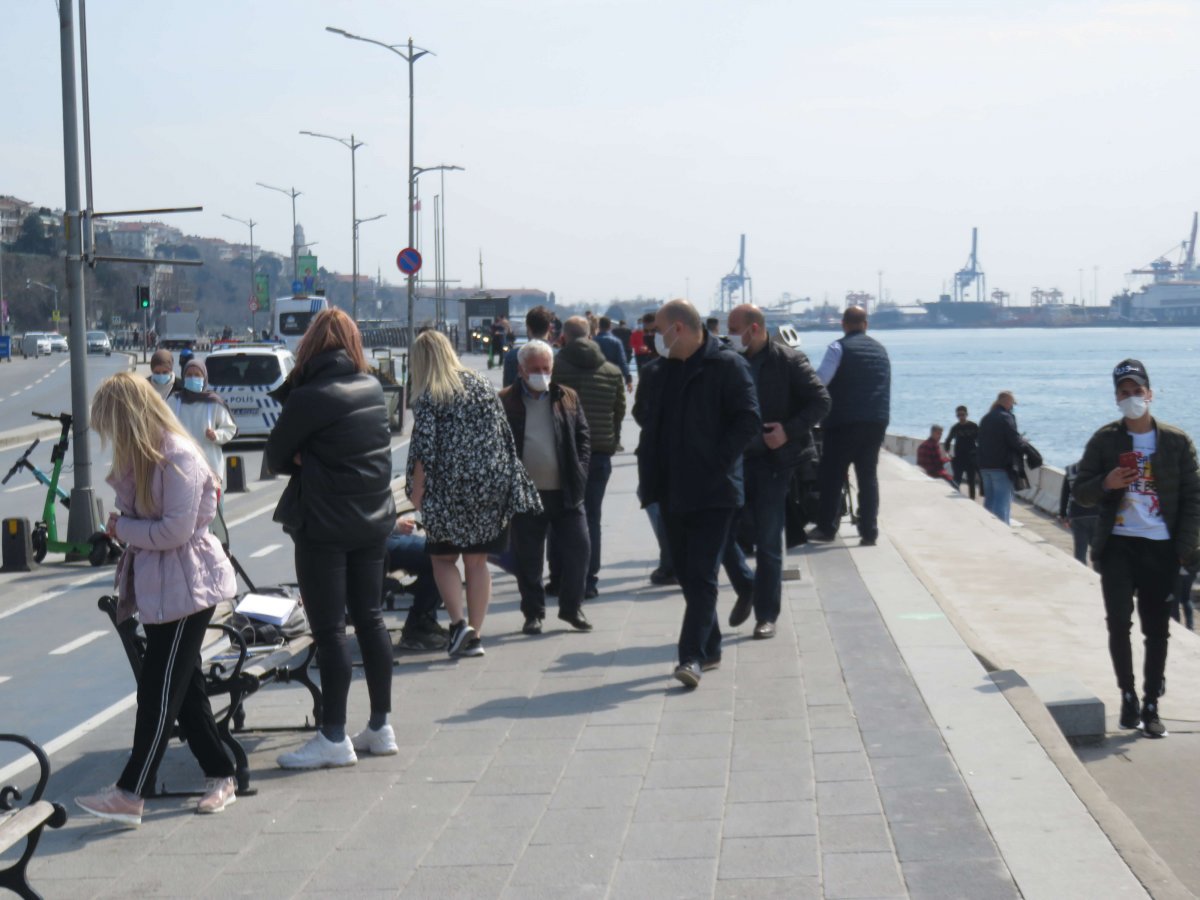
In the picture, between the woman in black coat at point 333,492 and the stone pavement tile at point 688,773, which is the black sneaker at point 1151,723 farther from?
the woman in black coat at point 333,492

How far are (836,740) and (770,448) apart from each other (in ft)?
8.44

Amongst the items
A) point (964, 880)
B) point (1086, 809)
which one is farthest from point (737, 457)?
point (964, 880)

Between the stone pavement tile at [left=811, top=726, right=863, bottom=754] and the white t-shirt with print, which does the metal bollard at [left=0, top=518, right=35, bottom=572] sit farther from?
the white t-shirt with print

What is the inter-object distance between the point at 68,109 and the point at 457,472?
8.57m

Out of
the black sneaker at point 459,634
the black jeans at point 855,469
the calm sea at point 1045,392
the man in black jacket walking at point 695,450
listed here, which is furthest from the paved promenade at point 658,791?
the calm sea at point 1045,392

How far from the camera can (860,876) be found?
455 cm

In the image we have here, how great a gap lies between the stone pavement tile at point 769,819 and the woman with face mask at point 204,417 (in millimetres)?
7604

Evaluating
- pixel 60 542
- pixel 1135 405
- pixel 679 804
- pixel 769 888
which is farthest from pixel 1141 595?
pixel 60 542

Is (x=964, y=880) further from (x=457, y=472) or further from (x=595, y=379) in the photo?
(x=595, y=379)

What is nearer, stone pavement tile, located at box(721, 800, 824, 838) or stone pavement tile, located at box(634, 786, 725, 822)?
stone pavement tile, located at box(721, 800, 824, 838)

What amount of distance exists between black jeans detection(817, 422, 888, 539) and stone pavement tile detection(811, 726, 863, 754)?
5.61 meters

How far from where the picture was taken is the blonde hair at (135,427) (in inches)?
210

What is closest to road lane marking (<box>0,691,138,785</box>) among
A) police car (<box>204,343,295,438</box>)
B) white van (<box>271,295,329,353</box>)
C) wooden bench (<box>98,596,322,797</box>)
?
wooden bench (<box>98,596,322,797</box>)

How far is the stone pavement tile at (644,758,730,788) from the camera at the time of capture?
18.8 ft
